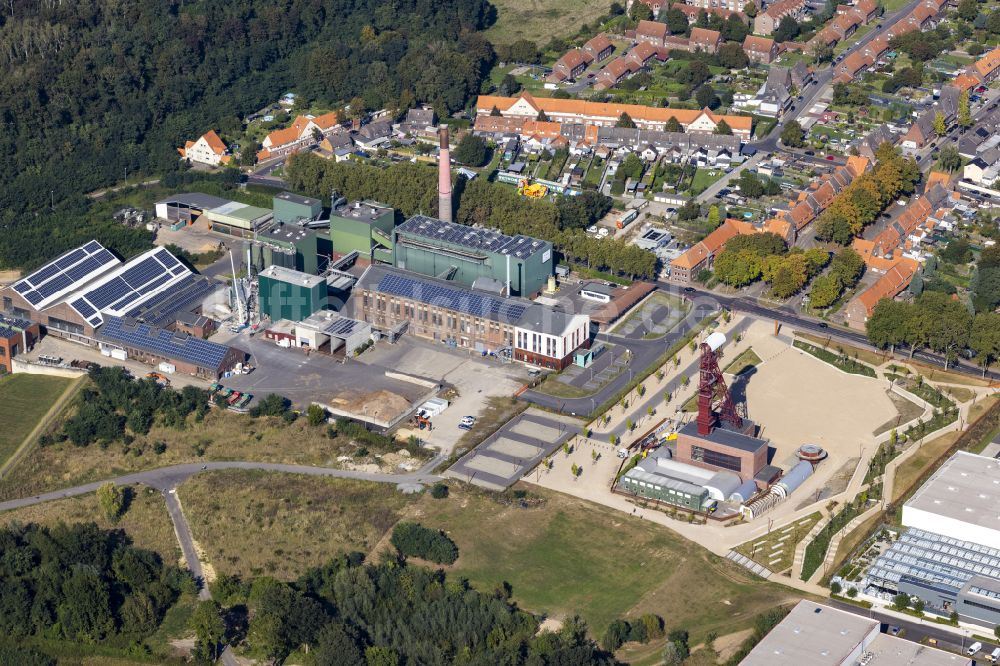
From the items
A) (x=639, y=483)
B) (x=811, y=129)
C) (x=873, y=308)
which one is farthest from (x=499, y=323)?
(x=811, y=129)

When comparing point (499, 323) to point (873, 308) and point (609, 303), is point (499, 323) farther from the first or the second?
point (873, 308)

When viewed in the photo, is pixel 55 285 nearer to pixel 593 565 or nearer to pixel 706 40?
pixel 593 565

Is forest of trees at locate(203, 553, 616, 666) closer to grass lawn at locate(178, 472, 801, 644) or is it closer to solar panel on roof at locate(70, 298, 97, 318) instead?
grass lawn at locate(178, 472, 801, 644)

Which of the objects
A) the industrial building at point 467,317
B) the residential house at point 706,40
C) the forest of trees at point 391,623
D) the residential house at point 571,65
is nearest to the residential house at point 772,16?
the residential house at point 706,40

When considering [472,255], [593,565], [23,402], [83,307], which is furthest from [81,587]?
[472,255]

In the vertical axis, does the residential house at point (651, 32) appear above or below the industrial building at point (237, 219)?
above

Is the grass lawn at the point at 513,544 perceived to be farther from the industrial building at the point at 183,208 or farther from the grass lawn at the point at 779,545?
the industrial building at the point at 183,208

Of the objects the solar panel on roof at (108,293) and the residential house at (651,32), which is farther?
the residential house at (651,32)
